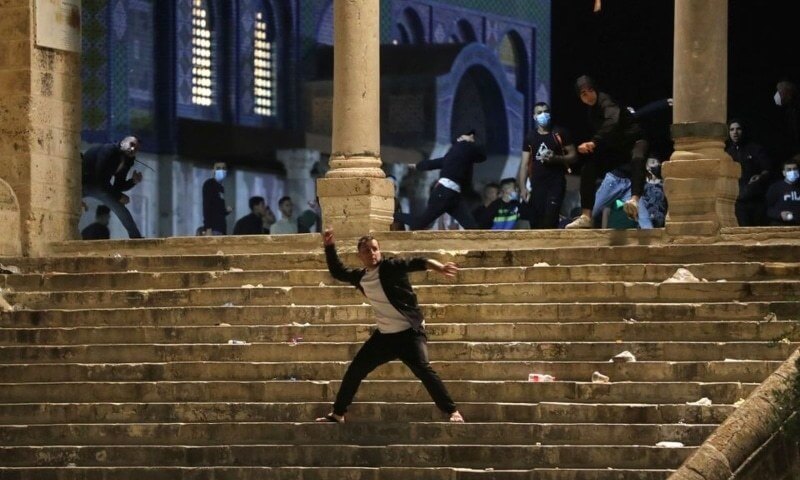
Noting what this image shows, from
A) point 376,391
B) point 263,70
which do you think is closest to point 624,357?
point 376,391

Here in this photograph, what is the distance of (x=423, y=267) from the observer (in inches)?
650

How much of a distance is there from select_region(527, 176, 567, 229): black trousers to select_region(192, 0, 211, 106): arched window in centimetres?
1860

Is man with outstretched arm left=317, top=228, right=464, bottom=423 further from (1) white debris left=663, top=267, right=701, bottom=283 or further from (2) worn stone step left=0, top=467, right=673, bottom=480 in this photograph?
(1) white debris left=663, top=267, right=701, bottom=283

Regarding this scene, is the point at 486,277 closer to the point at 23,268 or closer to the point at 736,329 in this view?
the point at 736,329

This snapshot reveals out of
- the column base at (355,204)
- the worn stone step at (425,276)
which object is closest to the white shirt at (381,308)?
the worn stone step at (425,276)

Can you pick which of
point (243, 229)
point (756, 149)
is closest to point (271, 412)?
point (756, 149)

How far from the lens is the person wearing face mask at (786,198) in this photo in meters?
21.6

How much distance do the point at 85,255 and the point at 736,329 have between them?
6.89m

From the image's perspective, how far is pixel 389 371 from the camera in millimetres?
17656

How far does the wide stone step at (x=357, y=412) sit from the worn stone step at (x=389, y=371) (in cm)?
46

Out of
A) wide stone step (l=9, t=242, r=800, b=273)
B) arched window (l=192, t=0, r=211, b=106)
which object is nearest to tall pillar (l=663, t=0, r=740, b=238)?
wide stone step (l=9, t=242, r=800, b=273)

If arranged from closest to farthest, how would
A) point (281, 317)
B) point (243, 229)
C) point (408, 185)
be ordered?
point (281, 317) → point (243, 229) → point (408, 185)

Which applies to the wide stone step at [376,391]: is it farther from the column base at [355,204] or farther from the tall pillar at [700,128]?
the column base at [355,204]

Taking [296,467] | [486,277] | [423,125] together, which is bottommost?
[296,467]
